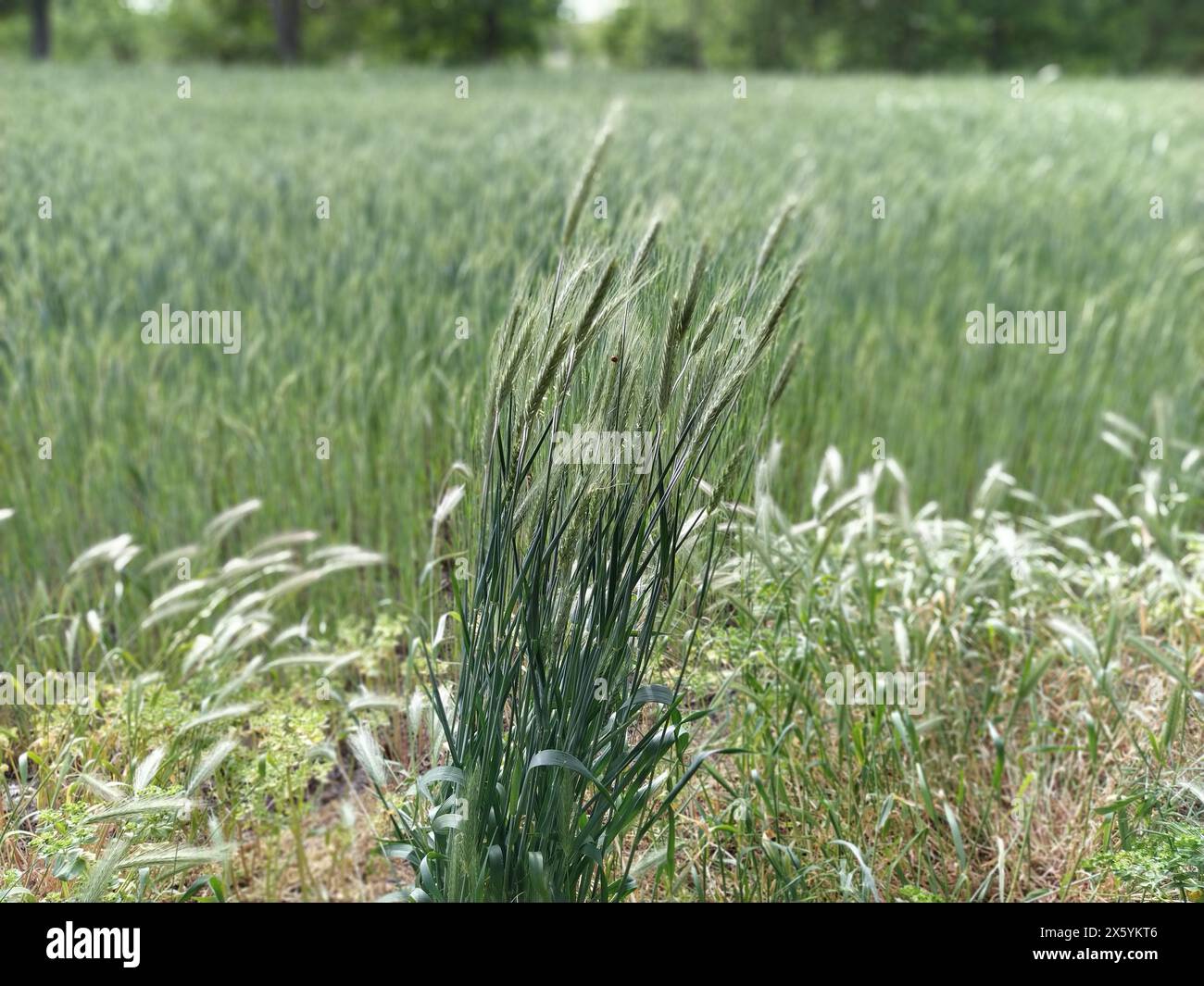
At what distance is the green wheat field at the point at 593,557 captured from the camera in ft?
4.88

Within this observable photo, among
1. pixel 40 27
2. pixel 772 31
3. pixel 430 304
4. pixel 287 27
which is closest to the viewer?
pixel 430 304

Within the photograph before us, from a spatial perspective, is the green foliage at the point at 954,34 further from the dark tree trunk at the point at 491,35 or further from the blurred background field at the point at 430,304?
the blurred background field at the point at 430,304

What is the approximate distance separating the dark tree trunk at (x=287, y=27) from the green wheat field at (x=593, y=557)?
23132 mm

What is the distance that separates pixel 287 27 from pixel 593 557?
1100 inches

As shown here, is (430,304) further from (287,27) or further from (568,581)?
(287,27)

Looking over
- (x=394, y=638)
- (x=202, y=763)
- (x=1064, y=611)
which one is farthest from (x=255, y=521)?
(x=1064, y=611)

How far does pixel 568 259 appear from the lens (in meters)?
1.67

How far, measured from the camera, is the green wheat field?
149cm

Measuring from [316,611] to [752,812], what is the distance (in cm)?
132

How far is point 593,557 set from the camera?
57.2 inches

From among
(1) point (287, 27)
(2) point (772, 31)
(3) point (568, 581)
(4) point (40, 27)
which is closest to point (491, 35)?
(1) point (287, 27)

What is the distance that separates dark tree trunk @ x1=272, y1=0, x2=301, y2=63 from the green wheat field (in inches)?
911

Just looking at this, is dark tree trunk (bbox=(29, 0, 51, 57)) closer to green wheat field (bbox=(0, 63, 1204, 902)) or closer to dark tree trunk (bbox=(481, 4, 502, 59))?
dark tree trunk (bbox=(481, 4, 502, 59))
